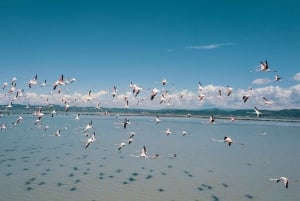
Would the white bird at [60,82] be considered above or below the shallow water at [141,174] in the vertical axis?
above

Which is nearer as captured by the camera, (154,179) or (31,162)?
(154,179)

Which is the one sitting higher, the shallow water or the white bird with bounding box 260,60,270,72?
the white bird with bounding box 260,60,270,72

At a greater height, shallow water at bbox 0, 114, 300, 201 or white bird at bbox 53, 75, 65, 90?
white bird at bbox 53, 75, 65, 90

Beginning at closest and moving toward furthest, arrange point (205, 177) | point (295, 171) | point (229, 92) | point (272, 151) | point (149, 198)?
point (149, 198)
point (229, 92)
point (205, 177)
point (295, 171)
point (272, 151)

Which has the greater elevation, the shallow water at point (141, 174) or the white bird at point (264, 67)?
the white bird at point (264, 67)

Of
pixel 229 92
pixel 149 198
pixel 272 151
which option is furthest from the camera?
pixel 272 151

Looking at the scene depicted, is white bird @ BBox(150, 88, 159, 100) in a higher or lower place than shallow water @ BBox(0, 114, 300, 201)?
higher

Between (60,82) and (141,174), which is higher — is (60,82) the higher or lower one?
the higher one

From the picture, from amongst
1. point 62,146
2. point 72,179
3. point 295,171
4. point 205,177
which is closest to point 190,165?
point 205,177

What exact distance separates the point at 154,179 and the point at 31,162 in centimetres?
1700

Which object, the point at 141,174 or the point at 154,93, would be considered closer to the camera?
the point at 154,93

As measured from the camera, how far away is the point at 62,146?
61.0m

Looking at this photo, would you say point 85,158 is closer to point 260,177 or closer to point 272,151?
point 260,177

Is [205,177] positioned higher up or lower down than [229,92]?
lower down
